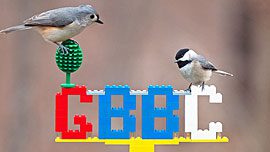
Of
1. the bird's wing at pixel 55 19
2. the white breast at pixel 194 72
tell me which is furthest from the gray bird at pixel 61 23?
the white breast at pixel 194 72

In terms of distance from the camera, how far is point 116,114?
6.18ft

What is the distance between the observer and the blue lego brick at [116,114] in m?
1.88

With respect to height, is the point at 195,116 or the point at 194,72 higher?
the point at 194,72

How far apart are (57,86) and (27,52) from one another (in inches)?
6.2

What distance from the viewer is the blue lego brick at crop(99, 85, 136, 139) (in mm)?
1879

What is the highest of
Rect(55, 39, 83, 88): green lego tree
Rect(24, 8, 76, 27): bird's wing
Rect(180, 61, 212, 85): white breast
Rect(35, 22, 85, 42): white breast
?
Rect(24, 8, 76, 27): bird's wing

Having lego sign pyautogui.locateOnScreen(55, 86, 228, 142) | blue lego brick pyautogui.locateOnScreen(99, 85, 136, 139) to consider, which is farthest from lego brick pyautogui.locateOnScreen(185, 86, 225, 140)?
blue lego brick pyautogui.locateOnScreen(99, 85, 136, 139)

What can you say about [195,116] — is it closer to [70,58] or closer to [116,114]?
[116,114]

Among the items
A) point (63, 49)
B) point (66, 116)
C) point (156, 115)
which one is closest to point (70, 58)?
point (63, 49)

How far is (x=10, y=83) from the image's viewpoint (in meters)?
2.79

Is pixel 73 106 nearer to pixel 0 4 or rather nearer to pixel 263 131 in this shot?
pixel 0 4

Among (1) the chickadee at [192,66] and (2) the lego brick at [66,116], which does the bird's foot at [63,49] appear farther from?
(1) the chickadee at [192,66]

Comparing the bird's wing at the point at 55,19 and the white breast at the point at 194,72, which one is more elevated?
the bird's wing at the point at 55,19

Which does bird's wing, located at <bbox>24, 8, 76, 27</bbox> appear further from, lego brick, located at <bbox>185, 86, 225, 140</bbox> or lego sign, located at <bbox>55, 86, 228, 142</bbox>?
lego brick, located at <bbox>185, 86, 225, 140</bbox>
